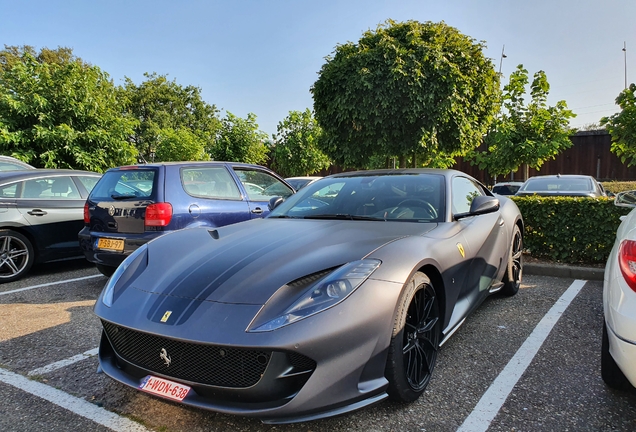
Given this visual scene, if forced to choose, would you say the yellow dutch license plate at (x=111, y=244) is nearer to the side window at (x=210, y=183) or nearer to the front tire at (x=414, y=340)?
the side window at (x=210, y=183)

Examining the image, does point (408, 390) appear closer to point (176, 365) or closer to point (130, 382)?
point (176, 365)

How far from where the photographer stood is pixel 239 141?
66.1ft

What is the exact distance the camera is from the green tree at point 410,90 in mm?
10109

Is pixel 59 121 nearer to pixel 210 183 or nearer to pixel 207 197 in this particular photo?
pixel 210 183

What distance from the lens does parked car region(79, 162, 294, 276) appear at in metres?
4.58

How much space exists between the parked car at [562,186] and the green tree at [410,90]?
204 cm

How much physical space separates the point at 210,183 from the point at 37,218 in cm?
245

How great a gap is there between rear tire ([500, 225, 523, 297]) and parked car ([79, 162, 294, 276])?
3061 millimetres

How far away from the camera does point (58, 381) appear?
2664 mm

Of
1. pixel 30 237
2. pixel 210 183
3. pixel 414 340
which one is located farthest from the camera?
pixel 30 237

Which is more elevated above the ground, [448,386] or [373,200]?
[373,200]

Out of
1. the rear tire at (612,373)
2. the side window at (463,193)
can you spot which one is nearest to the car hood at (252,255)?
the side window at (463,193)

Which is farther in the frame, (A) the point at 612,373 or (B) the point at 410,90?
(B) the point at 410,90

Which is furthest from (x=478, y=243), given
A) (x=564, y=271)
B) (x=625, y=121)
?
(x=625, y=121)
